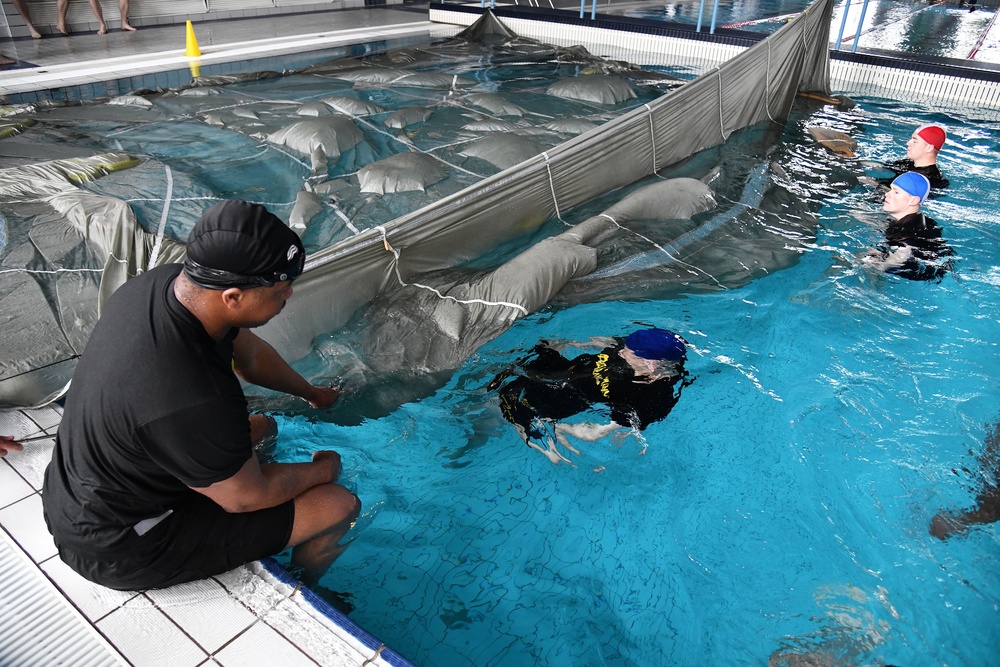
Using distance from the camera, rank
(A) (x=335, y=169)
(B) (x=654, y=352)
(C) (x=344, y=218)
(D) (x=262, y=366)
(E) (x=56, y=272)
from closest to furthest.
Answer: (D) (x=262, y=366) < (B) (x=654, y=352) < (E) (x=56, y=272) < (C) (x=344, y=218) < (A) (x=335, y=169)

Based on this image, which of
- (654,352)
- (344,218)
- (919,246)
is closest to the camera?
(654,352)

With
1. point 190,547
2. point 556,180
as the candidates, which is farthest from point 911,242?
point 190,547

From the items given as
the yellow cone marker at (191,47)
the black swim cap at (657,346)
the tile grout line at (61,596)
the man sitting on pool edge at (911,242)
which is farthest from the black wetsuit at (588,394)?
the yellow cone marker at (191,47)

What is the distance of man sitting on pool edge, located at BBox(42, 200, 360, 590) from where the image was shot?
148 centimetres

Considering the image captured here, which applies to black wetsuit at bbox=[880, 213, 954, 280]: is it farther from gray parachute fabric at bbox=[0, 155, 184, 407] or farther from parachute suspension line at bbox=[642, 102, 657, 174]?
gray parachute fabric at bbox=[0, 155, 184, 407]

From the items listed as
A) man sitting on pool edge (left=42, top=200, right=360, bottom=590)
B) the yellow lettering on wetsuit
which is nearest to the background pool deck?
man sitting on pool edge (left=42, top=200, right=360, bottom=590)

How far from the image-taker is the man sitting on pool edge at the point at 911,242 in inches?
171

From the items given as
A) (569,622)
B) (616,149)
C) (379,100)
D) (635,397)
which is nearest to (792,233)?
(616,149)

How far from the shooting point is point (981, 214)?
525 cm

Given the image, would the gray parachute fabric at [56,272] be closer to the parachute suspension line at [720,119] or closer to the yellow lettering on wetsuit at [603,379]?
the yellow lettering on wetsuit at [603,379]

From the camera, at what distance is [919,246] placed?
441 centimetres

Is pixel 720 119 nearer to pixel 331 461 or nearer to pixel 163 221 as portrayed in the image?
pixel 163 221

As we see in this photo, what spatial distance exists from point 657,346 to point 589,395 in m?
0.39

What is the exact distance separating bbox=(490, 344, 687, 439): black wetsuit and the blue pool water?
18 cm
